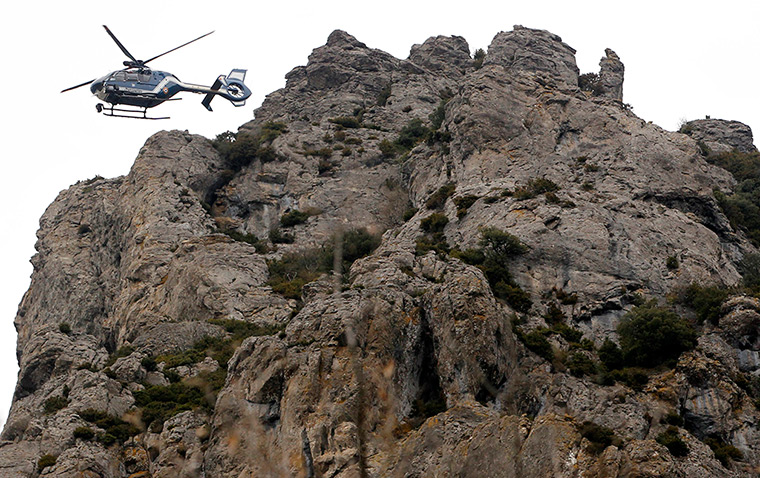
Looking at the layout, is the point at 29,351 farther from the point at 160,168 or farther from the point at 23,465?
the point at 160,168

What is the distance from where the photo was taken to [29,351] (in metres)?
51.1

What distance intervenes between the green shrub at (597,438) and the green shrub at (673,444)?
2280 millimetres

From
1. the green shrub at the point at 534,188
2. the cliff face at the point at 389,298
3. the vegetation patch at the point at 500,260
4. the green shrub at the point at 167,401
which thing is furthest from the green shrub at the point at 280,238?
the green shrub at the point at 167,401

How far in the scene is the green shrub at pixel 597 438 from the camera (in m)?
30.1

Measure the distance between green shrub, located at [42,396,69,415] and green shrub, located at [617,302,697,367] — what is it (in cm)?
2565

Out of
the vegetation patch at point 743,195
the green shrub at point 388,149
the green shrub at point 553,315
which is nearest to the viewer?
the green shrub at point 553,315

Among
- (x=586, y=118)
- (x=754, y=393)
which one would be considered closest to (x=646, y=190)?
(x=586, y=118)

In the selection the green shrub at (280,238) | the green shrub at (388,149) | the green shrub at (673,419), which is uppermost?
the green shrub at (388,149)

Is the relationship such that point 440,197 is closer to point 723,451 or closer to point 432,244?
point 432,244

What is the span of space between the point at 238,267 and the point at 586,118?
26.4 metres

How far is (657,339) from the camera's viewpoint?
40.1 metres

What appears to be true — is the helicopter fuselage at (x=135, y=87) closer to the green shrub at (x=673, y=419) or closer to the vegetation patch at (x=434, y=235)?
the vegetation patch at (x=434, y=235)

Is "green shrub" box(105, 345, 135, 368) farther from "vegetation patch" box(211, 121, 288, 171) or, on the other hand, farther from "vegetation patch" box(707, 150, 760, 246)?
"vegetation patch" box(707, 150, 760, 246)

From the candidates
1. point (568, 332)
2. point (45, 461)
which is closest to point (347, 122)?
point (568, 332)
